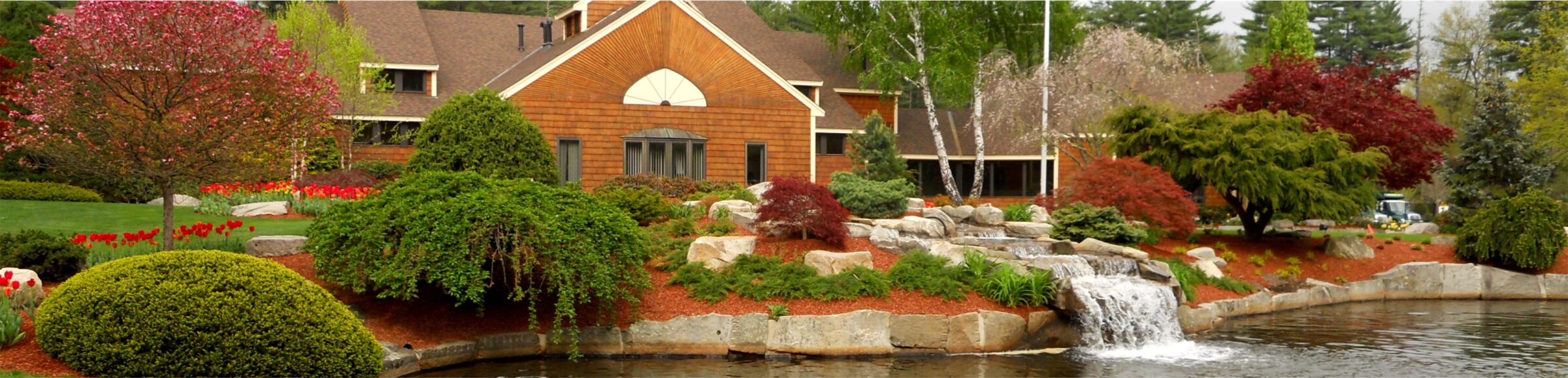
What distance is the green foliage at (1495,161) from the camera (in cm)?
3102

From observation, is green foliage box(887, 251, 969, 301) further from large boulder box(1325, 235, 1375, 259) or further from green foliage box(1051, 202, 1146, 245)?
large boulder box(1325, 235, 1375, 259)

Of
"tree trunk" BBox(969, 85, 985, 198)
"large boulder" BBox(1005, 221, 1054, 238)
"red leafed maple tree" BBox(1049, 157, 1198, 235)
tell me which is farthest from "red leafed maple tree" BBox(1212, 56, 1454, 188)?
"tree trunk" BBox(969, 85, 985, 198)

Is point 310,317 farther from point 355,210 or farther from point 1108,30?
point 1108,30

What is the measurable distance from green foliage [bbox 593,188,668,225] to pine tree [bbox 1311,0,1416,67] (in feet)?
161

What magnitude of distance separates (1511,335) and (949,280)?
28.2ft

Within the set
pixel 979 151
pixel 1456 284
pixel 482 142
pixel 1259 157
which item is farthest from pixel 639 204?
pixel 979 151

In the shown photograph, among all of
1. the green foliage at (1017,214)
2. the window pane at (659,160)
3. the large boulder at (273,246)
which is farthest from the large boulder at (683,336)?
the window pane at (659,160)

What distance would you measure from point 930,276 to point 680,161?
14.7 m

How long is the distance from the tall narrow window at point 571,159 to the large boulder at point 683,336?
1500cm

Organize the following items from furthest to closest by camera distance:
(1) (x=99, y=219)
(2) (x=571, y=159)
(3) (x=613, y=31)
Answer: (2) (x=571, y=159) → (3) (x=613, y=31) → (1) (x=99, y=219)

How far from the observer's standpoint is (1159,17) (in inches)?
2445

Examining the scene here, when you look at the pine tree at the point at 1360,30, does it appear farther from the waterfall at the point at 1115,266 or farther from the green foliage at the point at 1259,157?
the waterfall at the point at 1115,266

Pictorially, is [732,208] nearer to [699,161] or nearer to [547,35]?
[699,161]

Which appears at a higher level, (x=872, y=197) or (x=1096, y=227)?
(x=872, y=197)
